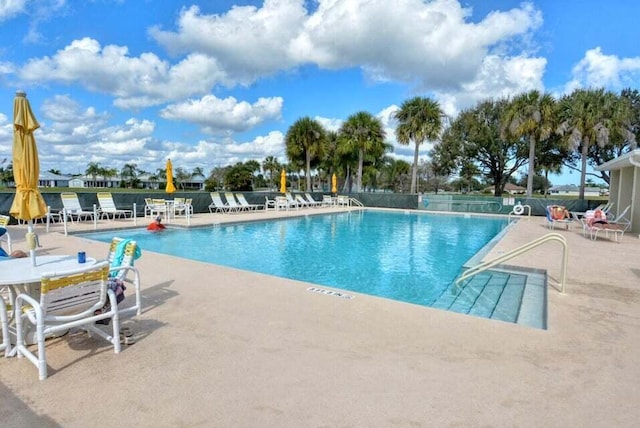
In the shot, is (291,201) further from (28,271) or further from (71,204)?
(28,271)

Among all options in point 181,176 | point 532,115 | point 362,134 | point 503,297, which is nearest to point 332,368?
point 503,297

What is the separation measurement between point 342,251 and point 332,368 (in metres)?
6.55

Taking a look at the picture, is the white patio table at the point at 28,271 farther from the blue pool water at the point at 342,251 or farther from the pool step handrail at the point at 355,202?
the pool step handrail at the point at 355,202

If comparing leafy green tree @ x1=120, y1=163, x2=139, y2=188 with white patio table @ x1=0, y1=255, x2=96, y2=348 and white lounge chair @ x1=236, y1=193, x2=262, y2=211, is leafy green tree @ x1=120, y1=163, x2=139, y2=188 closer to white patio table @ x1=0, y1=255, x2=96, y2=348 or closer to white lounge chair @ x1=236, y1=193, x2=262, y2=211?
white lounge chair @ x1=236, y1=193, x2=262, y2=211

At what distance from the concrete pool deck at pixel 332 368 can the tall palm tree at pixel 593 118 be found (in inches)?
738

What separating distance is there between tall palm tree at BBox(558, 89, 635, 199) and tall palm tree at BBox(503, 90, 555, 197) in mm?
730

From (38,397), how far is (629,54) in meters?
27.1

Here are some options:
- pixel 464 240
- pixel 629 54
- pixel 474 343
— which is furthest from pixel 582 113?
pixel 474 343

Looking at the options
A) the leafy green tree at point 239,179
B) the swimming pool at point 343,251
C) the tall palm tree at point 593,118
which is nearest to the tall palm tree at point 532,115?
the tall palm tree at point 593,118

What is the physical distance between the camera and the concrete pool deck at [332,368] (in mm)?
2084

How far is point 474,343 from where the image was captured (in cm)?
310

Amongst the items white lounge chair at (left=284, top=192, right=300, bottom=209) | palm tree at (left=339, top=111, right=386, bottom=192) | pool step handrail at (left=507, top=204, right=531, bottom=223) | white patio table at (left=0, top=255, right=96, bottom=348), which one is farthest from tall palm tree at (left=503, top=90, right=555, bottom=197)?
white patio table at (left=0, top=255, right=96, bottom=348)

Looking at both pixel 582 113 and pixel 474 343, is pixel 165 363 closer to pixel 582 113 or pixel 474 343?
pixel 474 343

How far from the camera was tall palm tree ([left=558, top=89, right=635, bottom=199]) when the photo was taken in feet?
62.0
